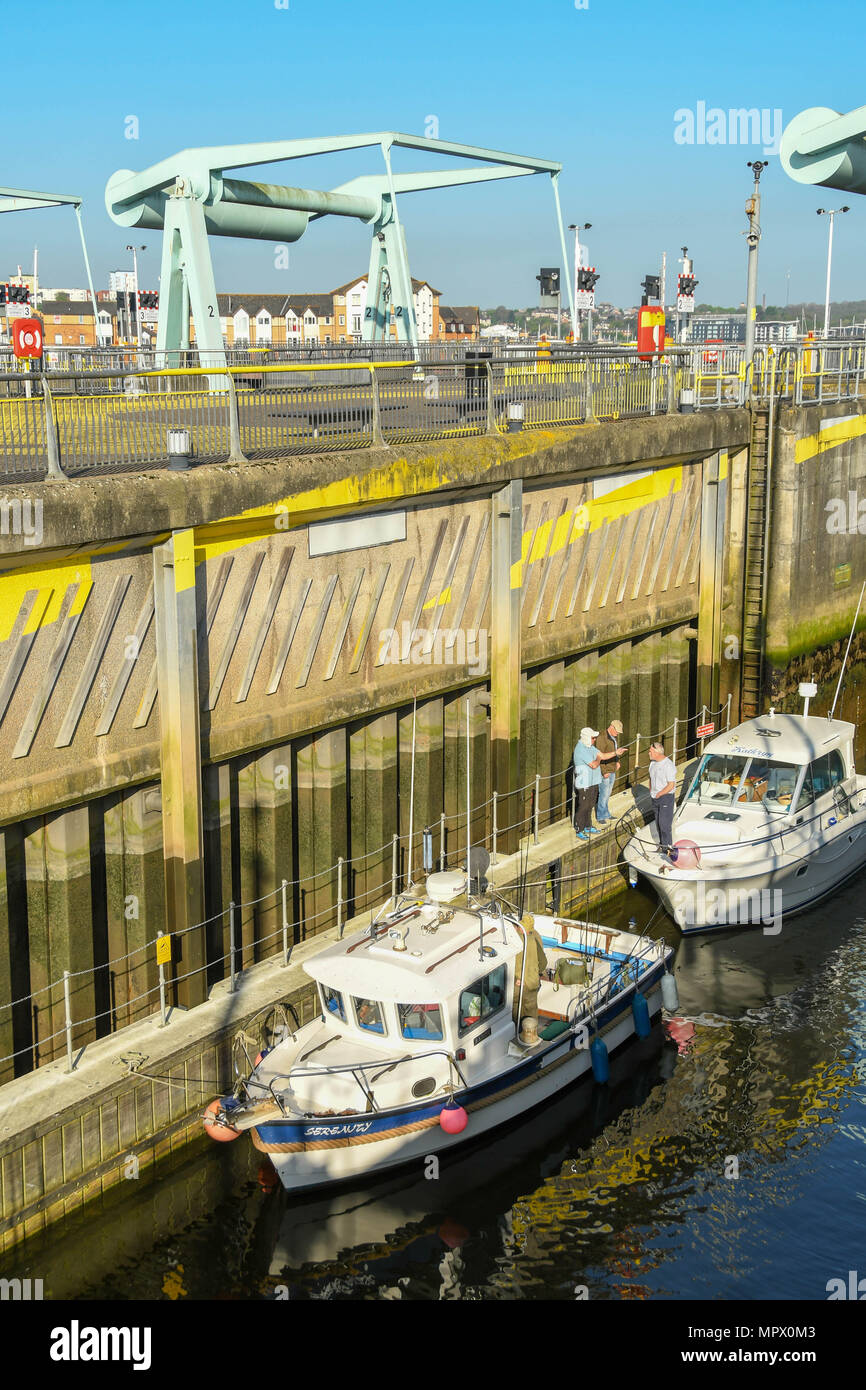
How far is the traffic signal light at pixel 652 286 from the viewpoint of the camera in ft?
123

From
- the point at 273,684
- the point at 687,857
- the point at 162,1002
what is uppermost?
the point at 273,684

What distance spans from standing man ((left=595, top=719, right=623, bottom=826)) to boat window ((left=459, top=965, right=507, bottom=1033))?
21.9 feet

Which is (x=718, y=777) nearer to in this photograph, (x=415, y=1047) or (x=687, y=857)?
(x=687, y=857)

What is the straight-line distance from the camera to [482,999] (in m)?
14.4

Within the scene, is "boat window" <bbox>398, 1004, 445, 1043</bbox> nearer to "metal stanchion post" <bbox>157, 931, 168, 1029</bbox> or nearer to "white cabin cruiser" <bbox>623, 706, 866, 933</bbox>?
"metal stanchion post" <bbox>157, 931, 168, 1029</bbox>

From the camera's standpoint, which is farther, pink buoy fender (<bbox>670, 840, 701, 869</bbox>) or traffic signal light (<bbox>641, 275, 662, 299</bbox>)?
traffic signal light (<bbox>641, 275, 662, 299</bbox>)

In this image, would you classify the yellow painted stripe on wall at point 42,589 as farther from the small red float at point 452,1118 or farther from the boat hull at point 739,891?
the boat hull at point 739,891

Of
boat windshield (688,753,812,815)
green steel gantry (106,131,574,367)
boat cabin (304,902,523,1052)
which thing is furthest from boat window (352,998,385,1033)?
green steel gantry (106,131,574,367)

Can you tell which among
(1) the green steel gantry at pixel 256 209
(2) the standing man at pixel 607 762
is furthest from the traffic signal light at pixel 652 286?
(2) the standing man at pixel 607 762

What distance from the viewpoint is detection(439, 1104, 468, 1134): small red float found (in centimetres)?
1343

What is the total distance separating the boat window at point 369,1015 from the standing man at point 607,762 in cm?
763

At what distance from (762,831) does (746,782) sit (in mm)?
1133

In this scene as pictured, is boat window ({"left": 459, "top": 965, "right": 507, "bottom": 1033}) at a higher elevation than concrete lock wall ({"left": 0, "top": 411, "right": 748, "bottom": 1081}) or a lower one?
lower

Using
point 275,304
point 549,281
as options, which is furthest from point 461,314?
point 549,281
